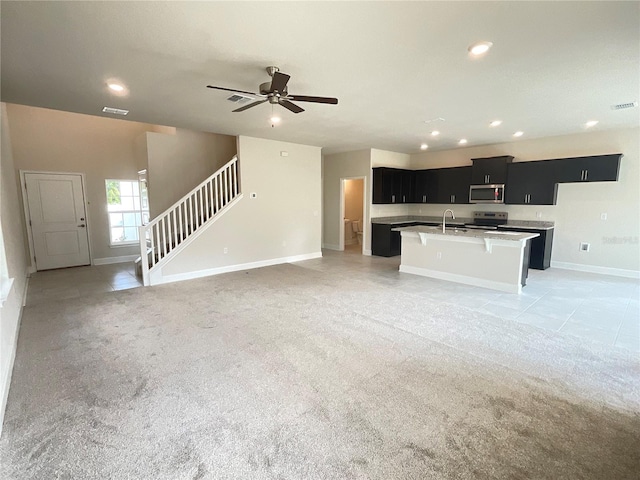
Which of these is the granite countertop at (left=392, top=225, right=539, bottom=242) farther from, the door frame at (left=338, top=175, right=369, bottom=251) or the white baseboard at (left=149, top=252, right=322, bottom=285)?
the white baseboard at (left=149, top=252, right=322, bottom=285)

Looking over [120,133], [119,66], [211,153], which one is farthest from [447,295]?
[120,133]

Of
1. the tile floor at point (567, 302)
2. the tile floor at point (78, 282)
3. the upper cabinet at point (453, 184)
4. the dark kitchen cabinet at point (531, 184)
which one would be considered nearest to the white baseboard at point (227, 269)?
the tile floor at point (78, 282)

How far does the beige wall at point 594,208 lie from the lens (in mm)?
5660

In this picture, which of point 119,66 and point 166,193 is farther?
point 166,193

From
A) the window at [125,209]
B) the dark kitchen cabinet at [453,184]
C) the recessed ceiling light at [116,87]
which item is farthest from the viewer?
the dark kitchen cabinet at [453,184]

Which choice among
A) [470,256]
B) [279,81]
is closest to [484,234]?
[470,256]

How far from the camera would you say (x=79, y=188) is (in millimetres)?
6750

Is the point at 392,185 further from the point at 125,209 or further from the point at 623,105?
the point at 125,209

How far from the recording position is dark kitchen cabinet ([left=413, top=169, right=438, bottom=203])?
8.11 metres

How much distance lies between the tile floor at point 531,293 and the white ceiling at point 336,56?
265 cm

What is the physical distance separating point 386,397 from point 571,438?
3.66 ft

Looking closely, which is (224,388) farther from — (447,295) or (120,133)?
(120,133)

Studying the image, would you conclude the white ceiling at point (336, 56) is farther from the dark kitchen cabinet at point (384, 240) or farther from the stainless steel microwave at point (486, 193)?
the dark kitchen cabinet at point (384, 240)

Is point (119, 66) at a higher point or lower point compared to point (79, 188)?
higher
